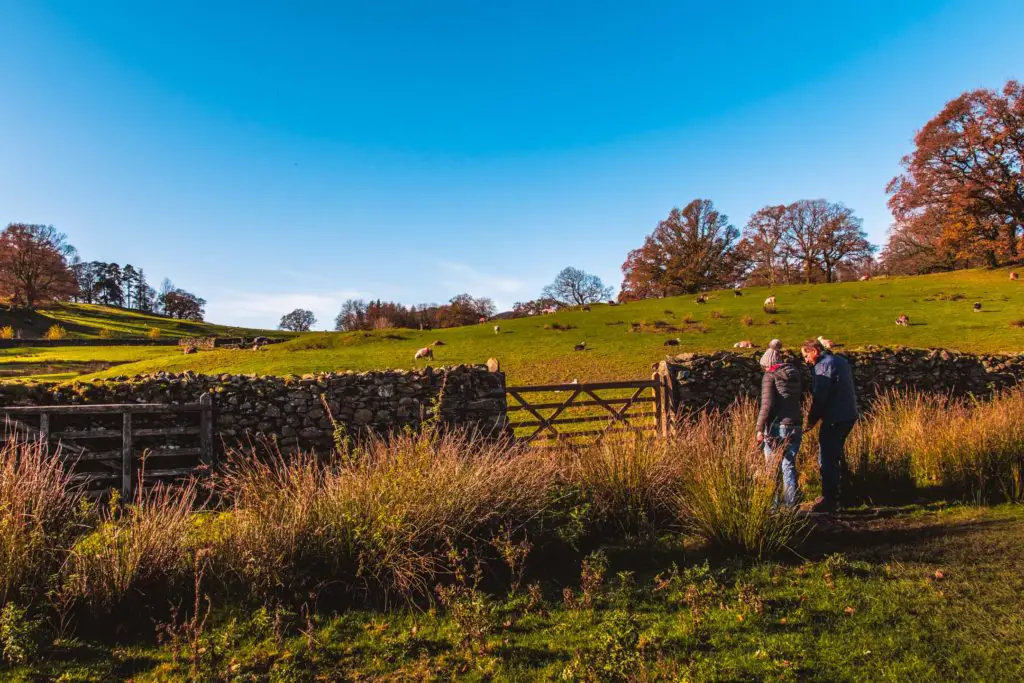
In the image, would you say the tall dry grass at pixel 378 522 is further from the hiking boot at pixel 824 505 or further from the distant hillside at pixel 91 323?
the distant hillside at pixel 91 323

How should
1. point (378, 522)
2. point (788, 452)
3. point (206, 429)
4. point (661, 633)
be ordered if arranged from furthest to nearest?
point (206, 429) → point (788, 452) → point (378, 522) → point (661, 633)

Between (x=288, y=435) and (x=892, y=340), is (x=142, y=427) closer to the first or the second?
(x=288, y=435)

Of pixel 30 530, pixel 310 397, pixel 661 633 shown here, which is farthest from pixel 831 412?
pixel 310 397

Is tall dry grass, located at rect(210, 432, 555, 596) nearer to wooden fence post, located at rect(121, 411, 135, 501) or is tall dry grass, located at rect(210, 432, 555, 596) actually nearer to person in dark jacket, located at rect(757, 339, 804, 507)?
person in dark jacket, located at rect(757, 339, 804, 507)

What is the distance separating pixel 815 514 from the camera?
6430 millimetres

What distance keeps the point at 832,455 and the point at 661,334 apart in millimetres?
22060

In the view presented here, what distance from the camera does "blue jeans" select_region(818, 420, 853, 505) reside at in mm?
6789

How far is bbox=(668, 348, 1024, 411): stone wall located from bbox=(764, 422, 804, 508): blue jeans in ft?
24.3

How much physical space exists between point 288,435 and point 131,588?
22.5ft

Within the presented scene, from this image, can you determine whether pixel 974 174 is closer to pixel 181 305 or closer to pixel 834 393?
pixel 834 393

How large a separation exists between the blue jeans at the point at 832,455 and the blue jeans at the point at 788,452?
0.53 m

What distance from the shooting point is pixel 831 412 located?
22.4 ft

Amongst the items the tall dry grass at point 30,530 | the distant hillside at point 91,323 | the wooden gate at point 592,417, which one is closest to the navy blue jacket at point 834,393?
the wooden gate at point 592,417

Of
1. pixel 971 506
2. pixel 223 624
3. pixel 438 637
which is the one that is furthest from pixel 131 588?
pixel 971 506
